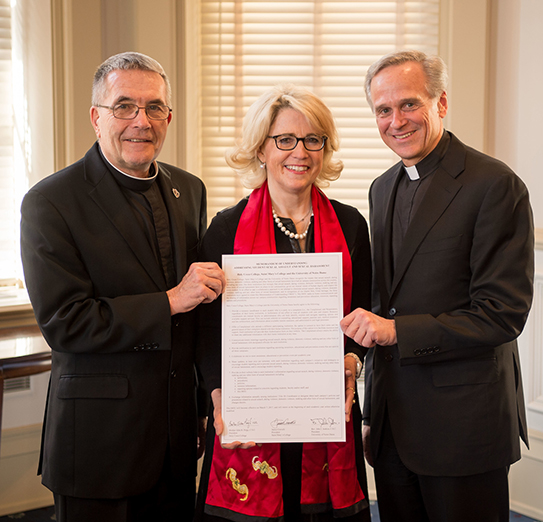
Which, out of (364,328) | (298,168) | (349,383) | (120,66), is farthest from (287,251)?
(120,66)

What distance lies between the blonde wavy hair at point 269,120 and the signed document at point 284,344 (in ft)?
1.50

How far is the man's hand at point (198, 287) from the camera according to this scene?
173cm

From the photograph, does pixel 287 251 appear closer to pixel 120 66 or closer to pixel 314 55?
pixel 120 66

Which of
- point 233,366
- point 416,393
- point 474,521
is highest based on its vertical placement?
point 233,366

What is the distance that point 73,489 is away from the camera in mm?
1846

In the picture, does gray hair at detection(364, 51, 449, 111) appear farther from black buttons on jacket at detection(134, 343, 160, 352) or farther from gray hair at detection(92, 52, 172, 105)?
black buttons on jacket at detection(134, 343, 160, 352)

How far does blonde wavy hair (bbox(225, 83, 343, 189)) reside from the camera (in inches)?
76.1

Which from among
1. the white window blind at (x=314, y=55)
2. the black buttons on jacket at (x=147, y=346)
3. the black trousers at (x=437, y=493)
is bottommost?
the black trousers at (x=437, y=493)

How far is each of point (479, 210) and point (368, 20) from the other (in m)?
1.95

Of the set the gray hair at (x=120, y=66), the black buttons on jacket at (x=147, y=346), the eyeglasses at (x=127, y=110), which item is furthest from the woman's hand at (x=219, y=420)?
the gray hair at (x=120, y=66)

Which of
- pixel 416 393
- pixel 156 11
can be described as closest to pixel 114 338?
pixel 416 393

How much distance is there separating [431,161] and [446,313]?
579 mm

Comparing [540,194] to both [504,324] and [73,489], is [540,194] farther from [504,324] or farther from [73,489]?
[73,489]

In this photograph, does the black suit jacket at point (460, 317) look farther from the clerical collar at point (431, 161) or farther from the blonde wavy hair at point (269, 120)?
the blonde wavy hair at point (269, 120)
